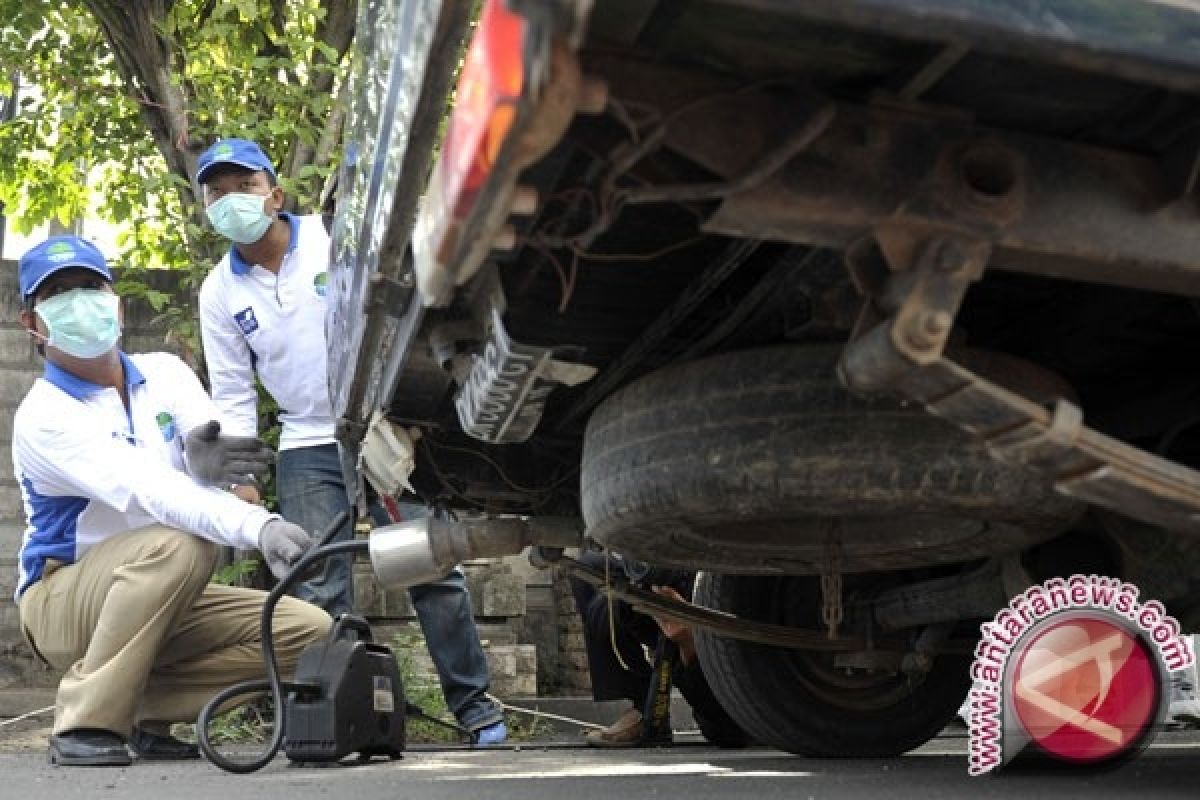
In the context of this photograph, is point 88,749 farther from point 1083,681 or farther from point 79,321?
point 1083,681

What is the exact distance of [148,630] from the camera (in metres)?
3.77

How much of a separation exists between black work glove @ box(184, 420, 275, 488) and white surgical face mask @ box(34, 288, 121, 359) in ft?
1.22

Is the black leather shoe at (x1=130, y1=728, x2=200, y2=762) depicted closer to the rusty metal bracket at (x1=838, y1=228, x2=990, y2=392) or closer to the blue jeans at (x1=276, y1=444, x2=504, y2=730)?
the blue jeans at (x1=276, y1=444, x2=504, y2=730)

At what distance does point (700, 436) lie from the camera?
2.13 m

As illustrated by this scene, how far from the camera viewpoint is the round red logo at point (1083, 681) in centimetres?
241

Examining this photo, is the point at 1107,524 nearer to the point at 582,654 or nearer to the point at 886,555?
the point at 886,555

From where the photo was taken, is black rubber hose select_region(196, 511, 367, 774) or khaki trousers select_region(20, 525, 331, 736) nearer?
black rubber hose select_region(196, 511, 367, 774)

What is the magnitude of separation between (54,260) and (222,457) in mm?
711

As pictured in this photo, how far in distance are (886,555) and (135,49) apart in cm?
469

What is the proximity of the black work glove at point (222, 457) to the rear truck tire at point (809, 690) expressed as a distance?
140 centimetres

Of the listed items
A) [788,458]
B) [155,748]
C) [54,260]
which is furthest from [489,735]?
[788,458]

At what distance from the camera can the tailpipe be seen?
283cm

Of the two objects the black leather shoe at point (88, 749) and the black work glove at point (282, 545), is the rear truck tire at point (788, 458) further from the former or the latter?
the black leather shoe at point (88, 749)

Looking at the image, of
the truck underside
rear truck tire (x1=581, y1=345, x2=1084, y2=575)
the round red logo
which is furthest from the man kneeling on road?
the round red logo
